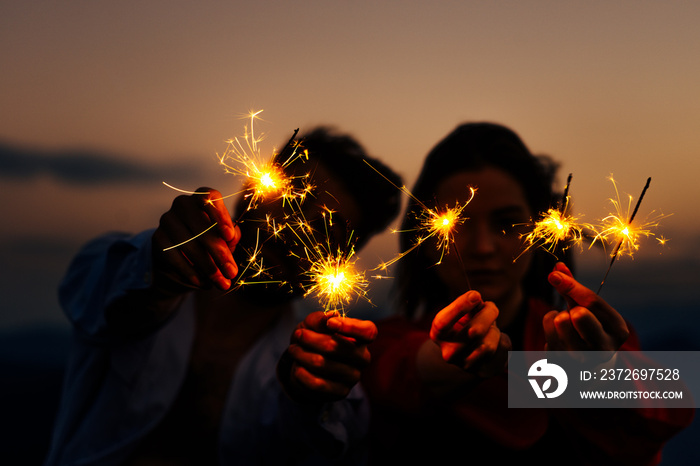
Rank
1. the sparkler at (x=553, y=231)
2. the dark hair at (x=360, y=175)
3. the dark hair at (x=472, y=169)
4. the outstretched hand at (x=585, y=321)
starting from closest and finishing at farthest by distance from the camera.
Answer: the outstretched hand at (x=585, y=321)
the sparkler at (x=553, y=231)
the dark hair at (x=472, y=169)
the dark hair at (x=360, y=175)

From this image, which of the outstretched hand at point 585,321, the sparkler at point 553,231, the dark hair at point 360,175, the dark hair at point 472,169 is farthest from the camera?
the dark hair at point 360,175

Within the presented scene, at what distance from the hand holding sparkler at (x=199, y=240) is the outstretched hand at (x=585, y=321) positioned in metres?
1.12

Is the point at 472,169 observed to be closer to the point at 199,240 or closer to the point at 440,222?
the point at 440,222

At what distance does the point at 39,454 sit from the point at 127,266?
2.89 m

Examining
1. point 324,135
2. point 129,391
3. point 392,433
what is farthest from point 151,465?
point 324,135

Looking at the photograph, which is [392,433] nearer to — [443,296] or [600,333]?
[443,296]

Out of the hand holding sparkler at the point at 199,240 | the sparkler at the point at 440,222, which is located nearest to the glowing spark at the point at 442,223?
the sparkler at the point at 440,222

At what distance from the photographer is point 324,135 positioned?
2281 millimetres

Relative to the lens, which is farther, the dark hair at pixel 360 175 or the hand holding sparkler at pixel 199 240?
the dark hair at pixel 360 175

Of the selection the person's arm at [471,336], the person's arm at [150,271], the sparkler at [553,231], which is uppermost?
the sparkler at [553,231]

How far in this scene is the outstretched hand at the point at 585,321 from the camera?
139 cm

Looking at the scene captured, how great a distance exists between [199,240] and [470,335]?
972 mm

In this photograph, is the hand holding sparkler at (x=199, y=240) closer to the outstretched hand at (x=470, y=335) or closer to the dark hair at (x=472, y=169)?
the outstretched hand at (x=470, y=335)

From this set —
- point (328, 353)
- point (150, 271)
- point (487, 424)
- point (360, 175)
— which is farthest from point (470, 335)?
point (150, 271)
